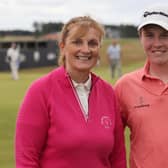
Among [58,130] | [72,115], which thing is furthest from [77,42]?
[58,130]

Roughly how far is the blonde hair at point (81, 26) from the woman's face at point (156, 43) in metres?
0.32

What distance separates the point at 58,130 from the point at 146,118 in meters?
0.64

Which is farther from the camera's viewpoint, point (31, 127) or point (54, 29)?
point (54, 29)

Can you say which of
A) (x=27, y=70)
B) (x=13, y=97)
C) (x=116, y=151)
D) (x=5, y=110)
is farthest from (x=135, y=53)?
(x=116, y=151)

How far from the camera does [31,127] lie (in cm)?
395

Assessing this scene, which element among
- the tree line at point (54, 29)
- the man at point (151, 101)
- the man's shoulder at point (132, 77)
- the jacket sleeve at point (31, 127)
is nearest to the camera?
the jacket sleeve at point (31, 127)

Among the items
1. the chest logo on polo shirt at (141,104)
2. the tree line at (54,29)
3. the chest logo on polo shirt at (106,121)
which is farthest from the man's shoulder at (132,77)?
the tree line at (54,29)

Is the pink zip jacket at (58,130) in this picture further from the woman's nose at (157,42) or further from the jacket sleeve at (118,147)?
the woman's nose at (157,42)

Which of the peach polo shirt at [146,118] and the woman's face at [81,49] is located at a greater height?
the woman's face at [81,49]

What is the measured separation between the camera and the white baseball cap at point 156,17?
4199 millimetres

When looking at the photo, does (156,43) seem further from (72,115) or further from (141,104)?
(72,115)

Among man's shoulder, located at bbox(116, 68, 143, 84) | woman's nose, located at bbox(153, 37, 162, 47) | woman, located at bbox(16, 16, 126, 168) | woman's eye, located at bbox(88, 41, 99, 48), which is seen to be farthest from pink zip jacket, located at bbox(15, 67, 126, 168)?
woman's nose, located at bbox(153, 37, 162, 47)

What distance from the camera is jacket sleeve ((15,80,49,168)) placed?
3949mm

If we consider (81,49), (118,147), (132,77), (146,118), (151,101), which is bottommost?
(118,147)
